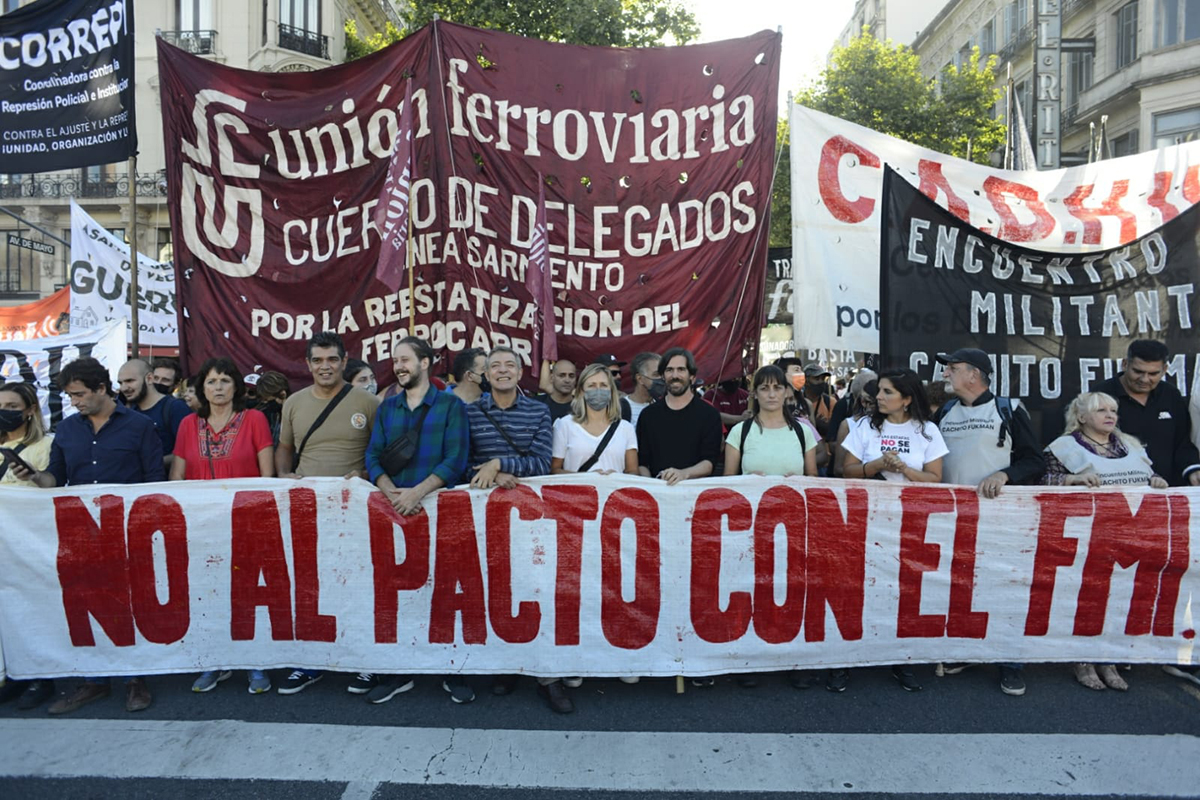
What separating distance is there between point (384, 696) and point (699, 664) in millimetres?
1580

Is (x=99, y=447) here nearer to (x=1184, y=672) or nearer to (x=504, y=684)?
(x=504, y=684)

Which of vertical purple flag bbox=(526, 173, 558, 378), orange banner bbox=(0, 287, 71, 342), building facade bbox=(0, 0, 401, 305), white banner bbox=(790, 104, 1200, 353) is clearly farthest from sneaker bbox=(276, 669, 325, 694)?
building facade bbox=(0, 0, 401, 305)

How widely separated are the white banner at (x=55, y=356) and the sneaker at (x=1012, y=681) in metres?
7.31

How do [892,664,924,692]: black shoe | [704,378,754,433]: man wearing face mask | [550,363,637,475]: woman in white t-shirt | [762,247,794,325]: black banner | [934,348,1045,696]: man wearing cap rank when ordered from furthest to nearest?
[762,247,794,325]: black banner, [704,378,754,433]: man wearing face mask, [550,363,637,475]: woman in white t-shirt, [934,348,1045,696]: man wearing cap, [892,664,924,692]: black shoe

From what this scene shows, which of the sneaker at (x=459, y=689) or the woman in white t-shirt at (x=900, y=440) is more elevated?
the woman in white t-shirt at (x=900, y=440)

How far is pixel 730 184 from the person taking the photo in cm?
532

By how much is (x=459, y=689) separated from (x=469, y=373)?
1664 mm

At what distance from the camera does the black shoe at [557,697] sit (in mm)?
3967

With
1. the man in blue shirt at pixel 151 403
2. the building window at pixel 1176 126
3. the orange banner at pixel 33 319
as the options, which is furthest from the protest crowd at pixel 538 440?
the building window at pixel 1176 126

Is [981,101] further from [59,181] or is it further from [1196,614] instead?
[59,181]

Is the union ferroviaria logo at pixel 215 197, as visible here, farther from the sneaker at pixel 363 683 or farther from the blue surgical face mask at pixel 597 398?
the sneaker at pixel 363 683

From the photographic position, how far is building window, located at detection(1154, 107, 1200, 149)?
23.0 m

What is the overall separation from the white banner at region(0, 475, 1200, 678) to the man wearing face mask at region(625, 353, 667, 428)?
3.98ft

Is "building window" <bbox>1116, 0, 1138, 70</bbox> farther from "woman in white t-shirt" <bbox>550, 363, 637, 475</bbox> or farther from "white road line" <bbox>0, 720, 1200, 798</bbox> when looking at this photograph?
"white road line" <bbox>0, 720, 1200, 798</bbox>
